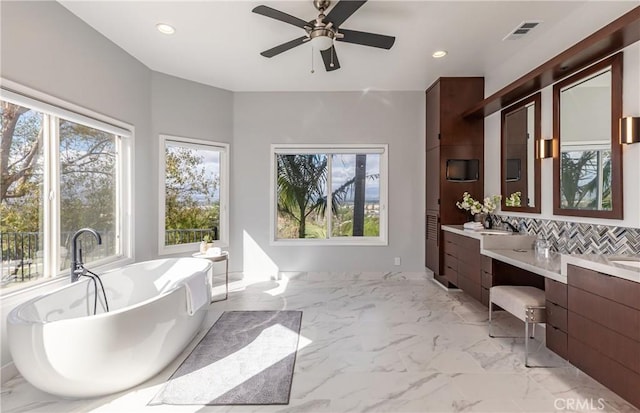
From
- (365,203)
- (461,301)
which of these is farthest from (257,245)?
(461,301)

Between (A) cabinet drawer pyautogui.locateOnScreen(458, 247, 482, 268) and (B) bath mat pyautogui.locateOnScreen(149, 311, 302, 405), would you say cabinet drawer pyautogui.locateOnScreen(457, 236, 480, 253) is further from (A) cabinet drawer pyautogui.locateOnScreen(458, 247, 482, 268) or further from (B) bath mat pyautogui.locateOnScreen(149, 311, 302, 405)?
(B) bath mat pyautogui.locateOnScreen(149, 311, 302, 405)

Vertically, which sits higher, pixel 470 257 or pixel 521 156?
pixel 521 156

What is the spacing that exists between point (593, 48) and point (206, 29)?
3.29 meters

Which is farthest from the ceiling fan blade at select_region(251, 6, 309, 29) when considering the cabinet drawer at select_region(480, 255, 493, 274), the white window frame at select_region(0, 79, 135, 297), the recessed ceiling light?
the cabinet drawer at select_region(480, 255, 493, 274)

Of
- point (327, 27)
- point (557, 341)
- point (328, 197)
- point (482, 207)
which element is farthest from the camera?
point (328, 197)

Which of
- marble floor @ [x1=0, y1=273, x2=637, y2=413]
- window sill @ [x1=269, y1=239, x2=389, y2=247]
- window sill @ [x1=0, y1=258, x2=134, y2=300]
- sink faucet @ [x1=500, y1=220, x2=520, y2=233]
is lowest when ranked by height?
marble floor @ [x1=0, y1=273, x2=637, y2=413]

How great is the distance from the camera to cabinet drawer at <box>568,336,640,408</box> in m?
1.63

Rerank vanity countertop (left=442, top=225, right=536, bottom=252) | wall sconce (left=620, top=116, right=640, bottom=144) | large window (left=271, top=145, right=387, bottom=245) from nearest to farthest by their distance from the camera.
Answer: wall sconce (left=620, top=116, right=640, bottom=144), vanity countertop (left=442, top=225, right=536, bottom=252), large window (left=271, top=145, right=387, bottom=245)

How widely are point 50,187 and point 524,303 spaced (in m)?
4.12

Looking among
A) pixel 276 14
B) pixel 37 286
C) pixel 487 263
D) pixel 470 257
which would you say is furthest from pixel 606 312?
pixel 37 286

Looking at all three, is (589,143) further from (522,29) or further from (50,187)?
(50,187)

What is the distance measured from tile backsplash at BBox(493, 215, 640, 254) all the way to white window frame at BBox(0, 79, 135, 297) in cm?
457

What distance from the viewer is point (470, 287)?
135 inches

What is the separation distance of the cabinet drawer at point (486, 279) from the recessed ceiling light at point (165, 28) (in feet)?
13.1
